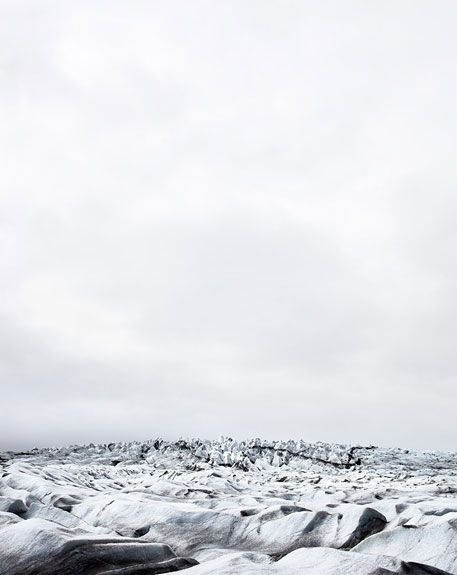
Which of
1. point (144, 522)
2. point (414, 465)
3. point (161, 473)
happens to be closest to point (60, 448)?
point (161, 473)

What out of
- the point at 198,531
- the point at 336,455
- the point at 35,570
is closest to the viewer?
the point at 35,570

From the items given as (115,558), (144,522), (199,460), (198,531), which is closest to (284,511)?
(198,531)

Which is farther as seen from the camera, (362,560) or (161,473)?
(161,473)

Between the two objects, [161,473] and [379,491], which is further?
[161,473]

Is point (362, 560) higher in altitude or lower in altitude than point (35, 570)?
higher

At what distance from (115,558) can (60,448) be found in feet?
57.1

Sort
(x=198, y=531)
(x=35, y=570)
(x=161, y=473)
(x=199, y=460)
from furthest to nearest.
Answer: (x=199, y=460), (x=161, y=473), (x=198, y=531), (x=35, y=570)

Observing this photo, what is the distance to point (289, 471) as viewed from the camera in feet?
47.0

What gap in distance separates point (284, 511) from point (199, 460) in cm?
1102

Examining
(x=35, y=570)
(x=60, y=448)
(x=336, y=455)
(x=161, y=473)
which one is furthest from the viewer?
(x=60, y=448)

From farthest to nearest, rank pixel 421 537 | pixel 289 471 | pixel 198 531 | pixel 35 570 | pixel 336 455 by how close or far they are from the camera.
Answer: pixel 336 455, pixel 289 471, pixel 198 531, pixel 421 537, pixel 35 570

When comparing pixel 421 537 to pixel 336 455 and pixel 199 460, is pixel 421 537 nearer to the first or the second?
pixel 199 460

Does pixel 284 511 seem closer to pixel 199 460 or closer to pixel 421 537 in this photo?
pixel 421 537

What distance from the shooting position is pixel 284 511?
567 centimetres
